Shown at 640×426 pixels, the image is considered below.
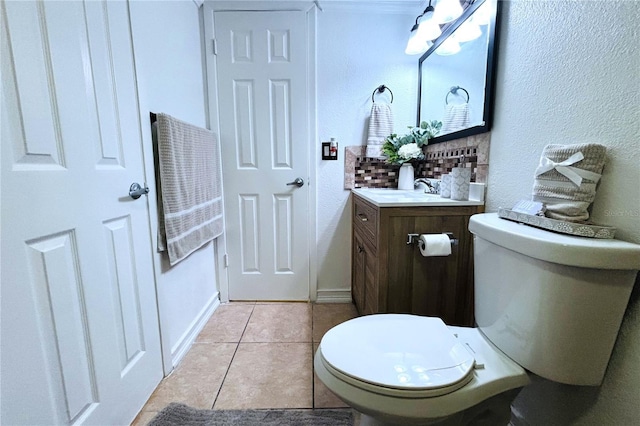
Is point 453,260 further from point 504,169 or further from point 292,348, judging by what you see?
point 292,348

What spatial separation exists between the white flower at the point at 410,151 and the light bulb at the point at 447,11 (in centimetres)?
64

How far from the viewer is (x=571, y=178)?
0.78m

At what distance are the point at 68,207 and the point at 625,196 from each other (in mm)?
1485

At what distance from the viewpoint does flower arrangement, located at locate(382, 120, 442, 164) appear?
69.1 inches

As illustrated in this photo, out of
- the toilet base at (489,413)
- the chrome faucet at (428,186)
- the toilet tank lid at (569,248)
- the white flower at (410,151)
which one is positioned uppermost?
the white flower at (410,151)

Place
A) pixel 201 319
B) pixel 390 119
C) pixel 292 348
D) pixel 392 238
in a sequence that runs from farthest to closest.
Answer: pixel 390 119, pixel 201 319, pixel 292 348, pixel 392 238

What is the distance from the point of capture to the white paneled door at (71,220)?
697 millimetres

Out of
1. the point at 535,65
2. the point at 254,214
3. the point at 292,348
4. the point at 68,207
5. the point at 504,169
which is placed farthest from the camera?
the point at 254,214

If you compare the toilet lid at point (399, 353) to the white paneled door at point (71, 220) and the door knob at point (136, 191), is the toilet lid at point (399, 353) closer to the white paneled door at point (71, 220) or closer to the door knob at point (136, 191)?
the white paneled door at point (71, 220)

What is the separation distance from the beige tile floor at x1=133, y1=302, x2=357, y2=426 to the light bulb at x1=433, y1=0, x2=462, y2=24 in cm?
177

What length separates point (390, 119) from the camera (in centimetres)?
197

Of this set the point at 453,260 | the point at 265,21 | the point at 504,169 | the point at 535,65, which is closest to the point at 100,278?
the point at 453,260

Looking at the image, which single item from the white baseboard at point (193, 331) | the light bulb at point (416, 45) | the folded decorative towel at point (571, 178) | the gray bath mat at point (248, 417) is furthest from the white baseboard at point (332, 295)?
the light bulb at point (416, 45)

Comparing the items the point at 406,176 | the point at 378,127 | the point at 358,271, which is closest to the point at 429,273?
the point at 358,271
